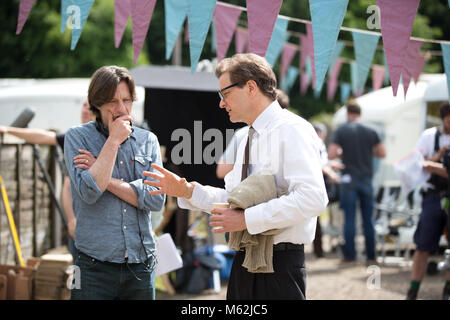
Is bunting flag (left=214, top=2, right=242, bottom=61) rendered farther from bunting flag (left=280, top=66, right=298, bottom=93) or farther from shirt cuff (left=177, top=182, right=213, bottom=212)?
bunting flag (left=280, top=66, right=298, bottom=93)

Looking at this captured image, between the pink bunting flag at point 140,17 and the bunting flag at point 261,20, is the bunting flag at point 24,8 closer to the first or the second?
the pink bunting flag at point 140,17

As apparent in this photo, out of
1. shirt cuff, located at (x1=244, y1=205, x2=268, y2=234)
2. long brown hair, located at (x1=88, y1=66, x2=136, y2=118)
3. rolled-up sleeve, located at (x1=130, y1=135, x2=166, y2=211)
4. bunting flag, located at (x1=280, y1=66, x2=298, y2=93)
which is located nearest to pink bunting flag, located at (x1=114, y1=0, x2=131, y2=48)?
long brown hair, located at (x1=88, y1=66, x2=136, y2=118)

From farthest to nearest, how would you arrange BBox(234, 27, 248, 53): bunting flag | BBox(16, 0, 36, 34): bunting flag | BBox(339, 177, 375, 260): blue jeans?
BBox(234, 27, 248, 53): bunting flag < BBox(339, 177, 375, 260): blue jeans < BBox(16, 0, 36, 34): bunting flag

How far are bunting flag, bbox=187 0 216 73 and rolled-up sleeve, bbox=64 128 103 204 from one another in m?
1.06

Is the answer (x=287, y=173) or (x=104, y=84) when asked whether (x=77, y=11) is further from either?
(x=287, y=173)

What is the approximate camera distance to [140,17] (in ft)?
11.9

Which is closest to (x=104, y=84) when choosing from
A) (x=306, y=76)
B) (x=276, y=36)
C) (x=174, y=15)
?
(x=174, y=15)

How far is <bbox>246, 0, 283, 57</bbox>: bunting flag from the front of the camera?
3.46m

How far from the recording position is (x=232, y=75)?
2.46m

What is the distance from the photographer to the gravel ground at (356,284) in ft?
19.6

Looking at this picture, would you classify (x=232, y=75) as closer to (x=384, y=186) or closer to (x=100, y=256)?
(x=100, y=256)

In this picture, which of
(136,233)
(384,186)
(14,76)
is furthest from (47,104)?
(14,76)

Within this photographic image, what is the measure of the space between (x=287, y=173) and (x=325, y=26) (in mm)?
1350
